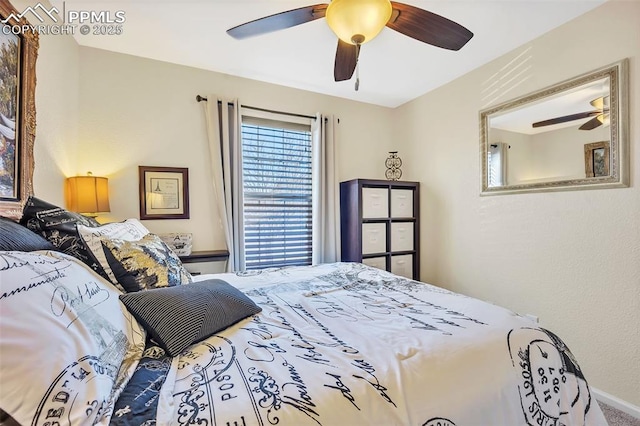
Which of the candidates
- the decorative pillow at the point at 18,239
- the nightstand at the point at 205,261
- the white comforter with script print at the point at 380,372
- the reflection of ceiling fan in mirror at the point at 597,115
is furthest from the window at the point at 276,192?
the reflection of ceiling fan in mirror at the point at 597,115

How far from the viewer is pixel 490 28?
2135 mm

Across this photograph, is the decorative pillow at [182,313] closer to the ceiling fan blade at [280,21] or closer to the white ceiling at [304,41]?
the ceiling fan blade at [280,21]

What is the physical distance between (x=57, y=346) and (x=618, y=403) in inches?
116

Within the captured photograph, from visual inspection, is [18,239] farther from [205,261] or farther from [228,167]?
[228,167]

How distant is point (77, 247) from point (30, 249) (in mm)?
164

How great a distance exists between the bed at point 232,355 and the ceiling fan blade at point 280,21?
1271mm

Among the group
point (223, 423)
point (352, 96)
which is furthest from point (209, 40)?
point (223, 423)

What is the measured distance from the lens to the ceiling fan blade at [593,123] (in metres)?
1.93

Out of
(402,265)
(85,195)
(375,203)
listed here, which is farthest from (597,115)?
(85,195)

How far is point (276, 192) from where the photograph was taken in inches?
124

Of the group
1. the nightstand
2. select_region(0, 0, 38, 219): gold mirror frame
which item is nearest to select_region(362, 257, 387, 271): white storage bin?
the nightstand

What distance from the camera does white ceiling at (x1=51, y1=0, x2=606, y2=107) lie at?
1.90 m

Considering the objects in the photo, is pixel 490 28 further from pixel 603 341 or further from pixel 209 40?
pixel 603 341

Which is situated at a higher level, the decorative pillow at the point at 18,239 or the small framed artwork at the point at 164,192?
the small framed artwork at the point at 164,192
